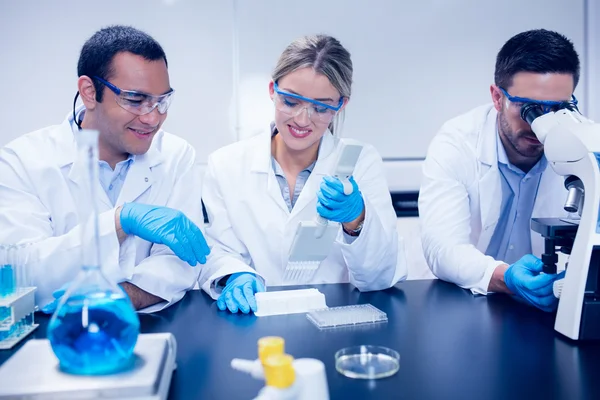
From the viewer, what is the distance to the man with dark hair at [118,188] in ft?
5.20

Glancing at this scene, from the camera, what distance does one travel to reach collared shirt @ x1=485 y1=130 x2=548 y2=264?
228 cm

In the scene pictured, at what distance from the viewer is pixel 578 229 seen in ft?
4.36

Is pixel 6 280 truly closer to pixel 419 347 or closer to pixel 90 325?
pixel 90 325

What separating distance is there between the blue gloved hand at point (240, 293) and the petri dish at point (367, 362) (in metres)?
0.41

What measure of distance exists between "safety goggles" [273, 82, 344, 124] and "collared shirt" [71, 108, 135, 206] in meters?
0.57

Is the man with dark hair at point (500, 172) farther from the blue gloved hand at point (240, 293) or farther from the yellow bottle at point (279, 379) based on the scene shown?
the yellow bottle at point (279, 379)

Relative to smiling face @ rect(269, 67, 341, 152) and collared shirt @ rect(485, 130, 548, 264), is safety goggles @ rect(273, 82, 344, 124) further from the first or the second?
collared shirt @ rect(485, 130, 548, 264)

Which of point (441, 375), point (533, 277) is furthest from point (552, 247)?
point (441, 375)

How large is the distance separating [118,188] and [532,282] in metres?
1.39

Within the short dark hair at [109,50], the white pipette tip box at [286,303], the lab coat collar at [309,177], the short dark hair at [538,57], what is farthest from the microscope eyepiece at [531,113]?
the short dark hair at [109,50]

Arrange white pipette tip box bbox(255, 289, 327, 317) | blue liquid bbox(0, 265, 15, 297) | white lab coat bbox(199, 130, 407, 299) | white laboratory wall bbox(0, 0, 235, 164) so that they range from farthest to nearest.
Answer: white laboratory wall bbox(0, 0, 235, 164), white lab coat bbox(199, 130, 407, 299), white pipette tip box bbox(255, 289, 327, 317), blue liquid bbox(0, 265, 15, 297)

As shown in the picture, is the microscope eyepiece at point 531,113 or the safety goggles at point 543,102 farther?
the safety goggles at point 543,102

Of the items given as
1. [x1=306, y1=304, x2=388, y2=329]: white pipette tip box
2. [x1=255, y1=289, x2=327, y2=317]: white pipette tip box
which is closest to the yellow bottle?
[x1=306, y1=304, x2=388, y2=329]: white pipette tip box

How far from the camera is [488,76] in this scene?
3.23 m
